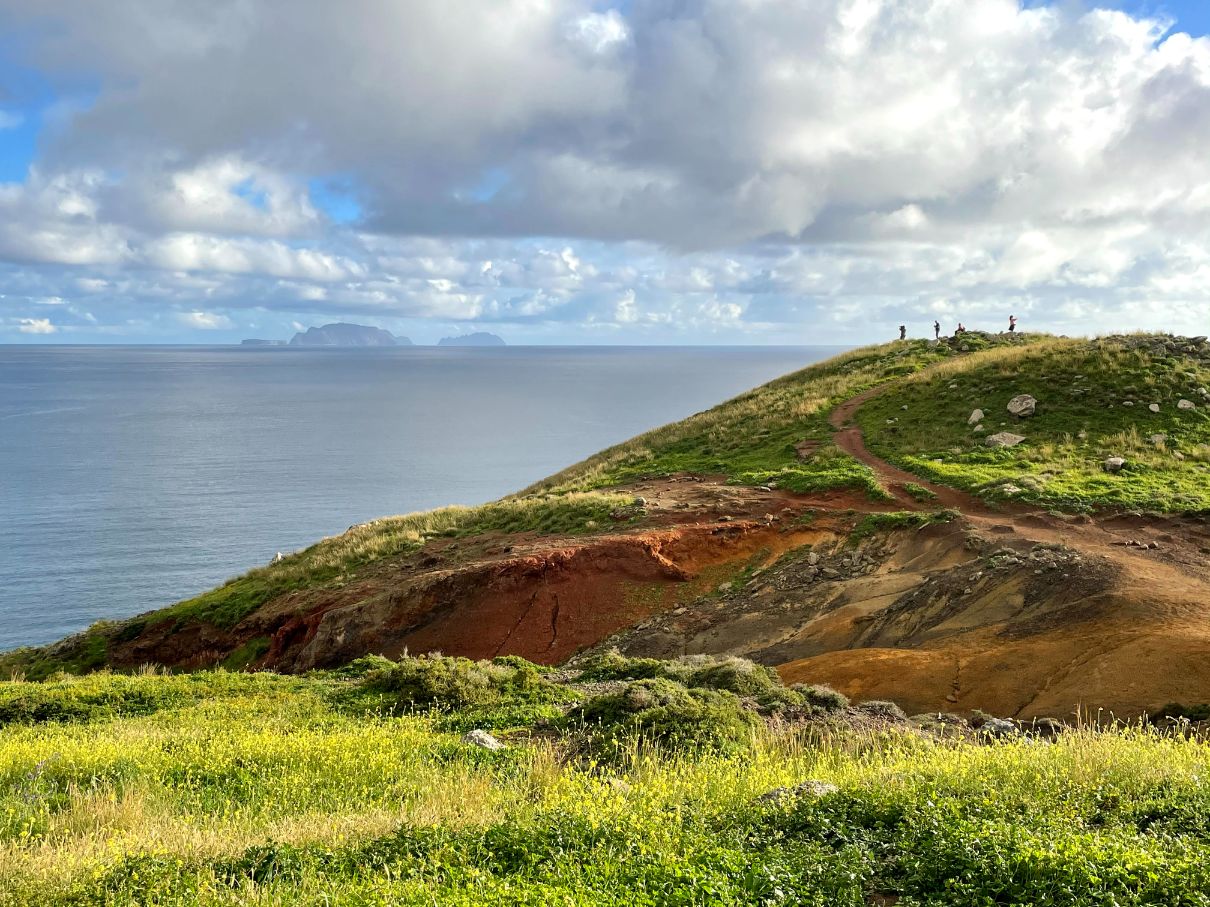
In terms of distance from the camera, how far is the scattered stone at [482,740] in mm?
10516

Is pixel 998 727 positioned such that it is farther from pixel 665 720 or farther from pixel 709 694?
pixel 665 720

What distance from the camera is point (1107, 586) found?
1511 cm

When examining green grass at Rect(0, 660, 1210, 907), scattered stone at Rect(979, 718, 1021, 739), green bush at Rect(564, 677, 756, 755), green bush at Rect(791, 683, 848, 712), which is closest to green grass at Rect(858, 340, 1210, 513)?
scattered stone at Rect(979, 718, 1021, 739)

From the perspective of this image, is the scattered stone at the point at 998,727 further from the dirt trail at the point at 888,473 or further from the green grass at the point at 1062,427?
the green grass at the point at 1062,427

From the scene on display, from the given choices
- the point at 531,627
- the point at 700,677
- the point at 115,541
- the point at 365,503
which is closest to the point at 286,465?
the point at 365,503

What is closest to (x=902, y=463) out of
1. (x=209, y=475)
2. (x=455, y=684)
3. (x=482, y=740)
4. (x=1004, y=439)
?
(x=1004, y=439)

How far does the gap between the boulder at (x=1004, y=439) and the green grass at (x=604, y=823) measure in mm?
19403

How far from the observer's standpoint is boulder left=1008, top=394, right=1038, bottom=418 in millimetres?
29250

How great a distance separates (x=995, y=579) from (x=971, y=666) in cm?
359

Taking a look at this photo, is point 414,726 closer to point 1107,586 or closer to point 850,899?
point 850,899

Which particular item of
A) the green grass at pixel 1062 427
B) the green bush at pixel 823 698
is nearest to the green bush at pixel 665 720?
the green bush at pixel 823 698

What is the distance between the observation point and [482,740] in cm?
1080

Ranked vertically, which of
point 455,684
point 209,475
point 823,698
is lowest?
point 209,475

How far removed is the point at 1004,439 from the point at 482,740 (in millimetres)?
22765
